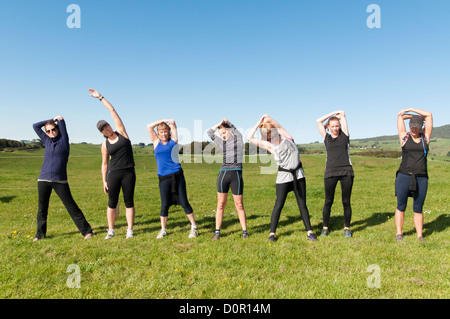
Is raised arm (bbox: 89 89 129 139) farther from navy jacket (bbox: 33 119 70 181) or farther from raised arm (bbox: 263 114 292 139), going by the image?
raised arm (bbox: 263 114 292 139)

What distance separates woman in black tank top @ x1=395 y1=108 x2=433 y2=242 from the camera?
5.75 meters

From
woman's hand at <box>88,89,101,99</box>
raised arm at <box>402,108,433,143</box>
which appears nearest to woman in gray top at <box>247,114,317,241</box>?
raised arm at <box>402,108,433,143</box>

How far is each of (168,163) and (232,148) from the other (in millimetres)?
1533

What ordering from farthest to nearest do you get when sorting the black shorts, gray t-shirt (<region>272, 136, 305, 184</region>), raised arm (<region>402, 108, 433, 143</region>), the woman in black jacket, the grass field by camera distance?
the woman in black jacket
the black shorts
gray t-shirt (<region>272, 136, 305, 184</region>)
raised arm (<region>402, 108, 433, 143</region>)
the grass field

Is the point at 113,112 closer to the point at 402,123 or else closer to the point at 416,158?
the point at 402,123

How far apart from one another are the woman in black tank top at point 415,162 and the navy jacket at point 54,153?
7832 millimetres

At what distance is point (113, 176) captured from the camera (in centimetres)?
616

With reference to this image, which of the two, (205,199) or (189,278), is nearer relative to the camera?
(189,278)

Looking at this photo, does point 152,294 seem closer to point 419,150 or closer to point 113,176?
point 113,176

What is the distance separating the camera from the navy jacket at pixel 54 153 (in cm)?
624

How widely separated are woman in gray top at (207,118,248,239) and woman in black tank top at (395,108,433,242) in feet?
11.8

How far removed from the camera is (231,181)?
6.08m
